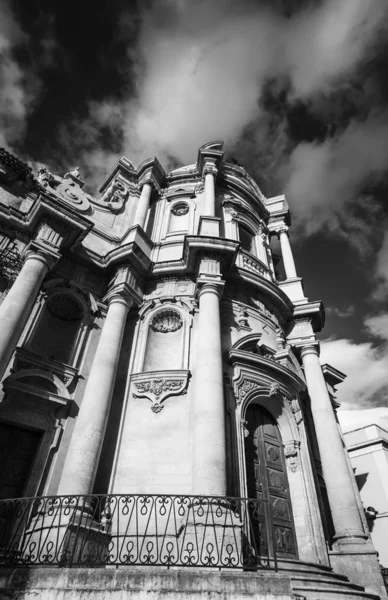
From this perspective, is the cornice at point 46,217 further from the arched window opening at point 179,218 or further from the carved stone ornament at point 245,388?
the carved stone ornament at point 245,388

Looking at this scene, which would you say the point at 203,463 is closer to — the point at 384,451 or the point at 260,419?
the point at 260,419

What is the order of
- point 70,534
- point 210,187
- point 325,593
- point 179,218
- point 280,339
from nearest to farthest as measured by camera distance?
point 70,534, point 325,593, point 280,339, point 210,187, point 179,218

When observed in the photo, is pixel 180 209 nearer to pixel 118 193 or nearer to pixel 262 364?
pixel 118 193

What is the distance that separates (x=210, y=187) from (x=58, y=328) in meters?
9.39

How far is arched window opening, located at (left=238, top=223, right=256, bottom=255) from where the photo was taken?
18.5 meters

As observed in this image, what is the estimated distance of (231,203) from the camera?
18641mm

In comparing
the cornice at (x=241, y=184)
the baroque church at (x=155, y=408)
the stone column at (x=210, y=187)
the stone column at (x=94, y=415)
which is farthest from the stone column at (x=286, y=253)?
the stone column at (x=94, y=415)

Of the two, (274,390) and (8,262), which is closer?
(8,262)

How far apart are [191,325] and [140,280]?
8.72ft

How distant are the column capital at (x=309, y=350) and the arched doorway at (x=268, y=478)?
346cm

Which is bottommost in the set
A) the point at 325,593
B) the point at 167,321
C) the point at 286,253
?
the point at 325,593

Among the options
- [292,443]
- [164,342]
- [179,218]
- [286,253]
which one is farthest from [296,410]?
[179,218]

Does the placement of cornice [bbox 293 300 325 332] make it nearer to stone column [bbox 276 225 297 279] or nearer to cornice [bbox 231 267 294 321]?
cornice [bbox 231 267 294 321]

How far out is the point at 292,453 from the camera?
39.6 feet
